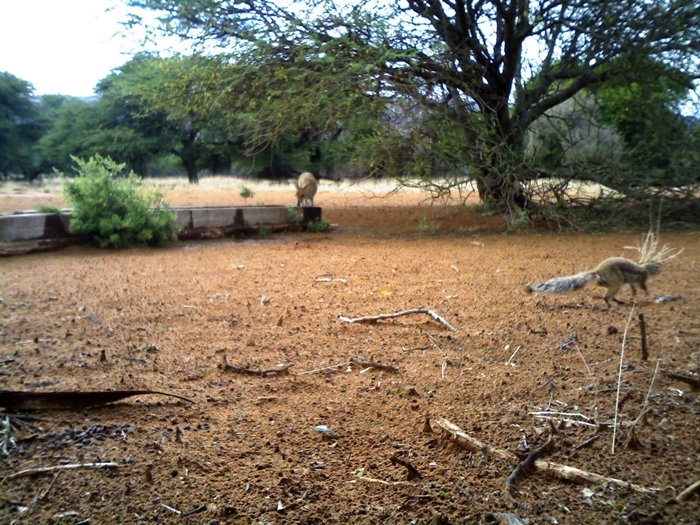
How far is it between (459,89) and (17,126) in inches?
242

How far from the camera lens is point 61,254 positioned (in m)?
7.77

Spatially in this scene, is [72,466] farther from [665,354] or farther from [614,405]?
[665,354]

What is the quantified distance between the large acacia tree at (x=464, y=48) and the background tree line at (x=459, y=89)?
0.03 metres

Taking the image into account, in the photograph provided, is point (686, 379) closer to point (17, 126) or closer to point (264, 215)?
point (17, 126)

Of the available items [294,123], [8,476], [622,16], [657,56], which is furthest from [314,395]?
[657,56]

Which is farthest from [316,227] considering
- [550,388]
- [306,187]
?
[550,388]

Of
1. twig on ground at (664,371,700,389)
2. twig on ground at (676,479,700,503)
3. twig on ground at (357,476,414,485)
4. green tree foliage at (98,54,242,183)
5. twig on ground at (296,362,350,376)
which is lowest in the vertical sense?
twig on ground at (357,476,414,485)

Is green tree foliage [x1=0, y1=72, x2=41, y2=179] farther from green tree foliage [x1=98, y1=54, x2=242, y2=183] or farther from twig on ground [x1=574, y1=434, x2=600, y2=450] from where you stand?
twig on ground [x1=574, y1=434, x2=600, y2=450]

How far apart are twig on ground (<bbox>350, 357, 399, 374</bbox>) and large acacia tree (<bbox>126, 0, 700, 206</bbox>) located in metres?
5.58

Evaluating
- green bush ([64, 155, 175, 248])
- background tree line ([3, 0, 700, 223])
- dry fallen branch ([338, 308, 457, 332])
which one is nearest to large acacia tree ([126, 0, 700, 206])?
background tree line ([3, 0, 700, 223])

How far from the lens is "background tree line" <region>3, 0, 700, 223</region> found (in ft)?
27.6

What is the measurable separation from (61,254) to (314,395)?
6.18 m

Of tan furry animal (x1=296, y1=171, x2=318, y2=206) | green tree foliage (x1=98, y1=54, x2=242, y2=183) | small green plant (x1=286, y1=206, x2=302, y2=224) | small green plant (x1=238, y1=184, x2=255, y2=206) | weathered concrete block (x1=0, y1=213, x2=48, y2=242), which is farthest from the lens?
small green plant (x1=238, y1=184, x2=255, y2=206)

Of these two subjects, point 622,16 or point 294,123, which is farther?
point 294,123
